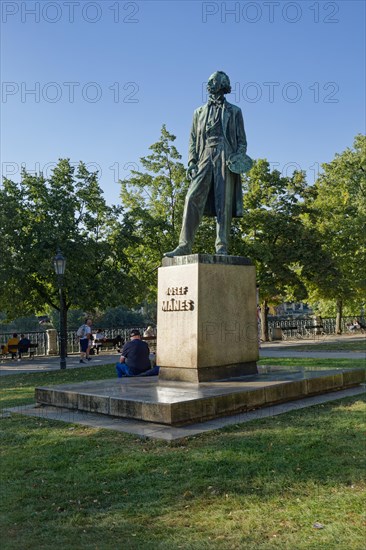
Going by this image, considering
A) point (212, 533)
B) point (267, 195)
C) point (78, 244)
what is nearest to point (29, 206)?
point (78, 244)

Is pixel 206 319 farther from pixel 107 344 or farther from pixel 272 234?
pixel 272 234

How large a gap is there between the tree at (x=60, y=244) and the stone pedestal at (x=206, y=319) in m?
15.5

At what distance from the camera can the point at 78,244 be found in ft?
83.3

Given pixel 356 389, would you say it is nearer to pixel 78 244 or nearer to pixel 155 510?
pixel 155 510

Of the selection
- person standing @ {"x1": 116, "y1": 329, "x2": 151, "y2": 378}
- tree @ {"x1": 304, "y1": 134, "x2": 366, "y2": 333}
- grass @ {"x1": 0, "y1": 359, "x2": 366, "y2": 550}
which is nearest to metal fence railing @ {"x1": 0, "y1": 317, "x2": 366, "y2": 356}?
tree @ {"x1": 304, "y1": 134, "x2": 366, "y2": 333}

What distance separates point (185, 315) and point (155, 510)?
194 inches

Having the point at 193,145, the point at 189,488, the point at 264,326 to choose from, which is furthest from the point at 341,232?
the point at 189,488

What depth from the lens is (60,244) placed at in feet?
81.6

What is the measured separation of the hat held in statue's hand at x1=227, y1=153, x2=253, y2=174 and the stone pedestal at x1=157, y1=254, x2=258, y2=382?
1.58 meters

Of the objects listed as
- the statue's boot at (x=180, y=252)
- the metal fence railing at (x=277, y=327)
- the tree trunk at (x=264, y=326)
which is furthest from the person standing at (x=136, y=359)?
the tree trunk at (x=264, y=326)

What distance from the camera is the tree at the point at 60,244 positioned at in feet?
80.1

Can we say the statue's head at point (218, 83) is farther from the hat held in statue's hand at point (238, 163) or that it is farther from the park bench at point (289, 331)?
the park bench at point (289, 331)

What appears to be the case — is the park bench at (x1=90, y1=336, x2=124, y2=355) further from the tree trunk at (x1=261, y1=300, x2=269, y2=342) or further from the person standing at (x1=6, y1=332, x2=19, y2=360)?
the tree trunk at (x1=261, y1=300, x2=269, y2=342)

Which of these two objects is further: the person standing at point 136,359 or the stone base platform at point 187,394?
the person standing at point 136,359
